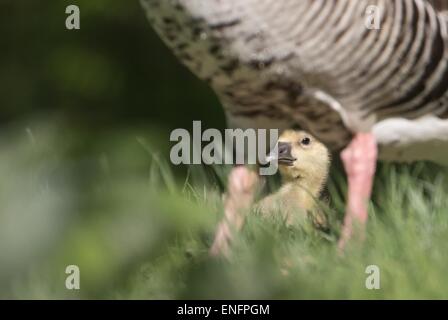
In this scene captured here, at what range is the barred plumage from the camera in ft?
7.29

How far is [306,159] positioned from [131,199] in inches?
111

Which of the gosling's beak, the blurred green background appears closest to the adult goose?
the blurred green background

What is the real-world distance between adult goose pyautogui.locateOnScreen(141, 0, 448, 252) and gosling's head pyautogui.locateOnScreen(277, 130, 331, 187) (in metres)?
0.73

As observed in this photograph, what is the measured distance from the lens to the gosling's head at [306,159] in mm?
3408

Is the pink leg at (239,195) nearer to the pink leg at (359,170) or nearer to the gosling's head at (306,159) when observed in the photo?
the pink leg at (359,170)

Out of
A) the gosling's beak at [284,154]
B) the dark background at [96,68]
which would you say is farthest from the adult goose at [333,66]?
the dark background at [96,68]

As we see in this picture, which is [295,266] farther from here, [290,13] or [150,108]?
[150,108]

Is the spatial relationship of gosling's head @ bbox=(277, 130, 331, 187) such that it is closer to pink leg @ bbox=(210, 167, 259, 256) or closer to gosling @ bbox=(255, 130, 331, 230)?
gosling @ bbox=(255, 130, 331, 230)

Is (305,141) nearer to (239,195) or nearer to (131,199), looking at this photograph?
(239,195)

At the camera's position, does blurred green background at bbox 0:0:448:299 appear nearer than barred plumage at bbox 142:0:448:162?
Yes

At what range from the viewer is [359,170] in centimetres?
256

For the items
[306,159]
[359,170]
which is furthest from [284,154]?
[359,170]

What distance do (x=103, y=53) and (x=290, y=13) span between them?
234cm

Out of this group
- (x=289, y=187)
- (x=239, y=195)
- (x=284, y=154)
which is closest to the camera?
(x=239, y=195)
